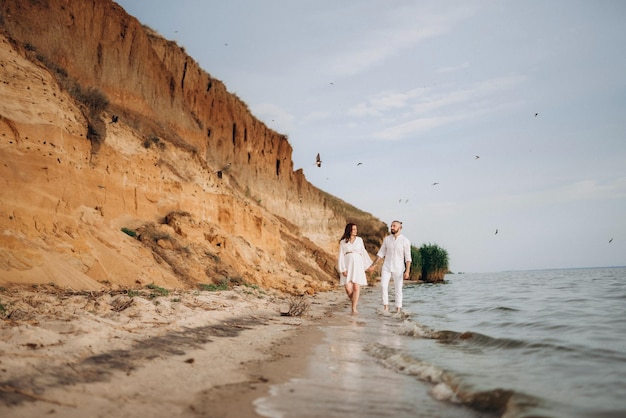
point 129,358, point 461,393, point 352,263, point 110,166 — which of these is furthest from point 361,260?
point 110,166

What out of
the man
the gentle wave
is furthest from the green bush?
the gentle wave

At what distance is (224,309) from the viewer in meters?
8.09

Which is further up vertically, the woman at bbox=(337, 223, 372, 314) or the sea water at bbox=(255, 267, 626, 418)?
the woman at bbox=(337, 223, 372, 314)

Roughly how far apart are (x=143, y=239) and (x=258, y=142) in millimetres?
24037

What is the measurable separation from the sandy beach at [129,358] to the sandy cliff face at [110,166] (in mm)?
2091

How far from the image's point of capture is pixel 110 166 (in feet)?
42.0

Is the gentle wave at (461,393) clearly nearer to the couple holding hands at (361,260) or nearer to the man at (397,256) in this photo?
the couple holding hands at (361,260)

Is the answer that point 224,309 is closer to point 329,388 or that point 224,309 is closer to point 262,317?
point 262,317

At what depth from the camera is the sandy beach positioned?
2.63 m

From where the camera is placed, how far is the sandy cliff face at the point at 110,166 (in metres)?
8.63

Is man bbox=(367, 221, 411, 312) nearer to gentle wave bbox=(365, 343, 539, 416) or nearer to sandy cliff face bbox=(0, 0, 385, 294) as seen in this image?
sandy cliff face bbox=(0, 0, 385, 294)

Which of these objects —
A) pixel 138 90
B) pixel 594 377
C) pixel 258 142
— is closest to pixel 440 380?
pixel 594 377

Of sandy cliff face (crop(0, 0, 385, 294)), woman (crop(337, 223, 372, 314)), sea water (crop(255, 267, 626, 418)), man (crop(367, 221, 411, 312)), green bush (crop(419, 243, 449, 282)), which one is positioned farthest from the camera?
green bush (crop(419, 243, 449, 282))

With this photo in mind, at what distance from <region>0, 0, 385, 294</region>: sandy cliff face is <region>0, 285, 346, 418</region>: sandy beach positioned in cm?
209
